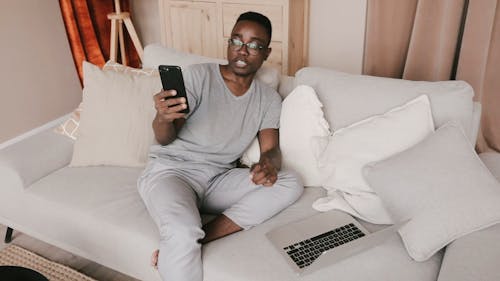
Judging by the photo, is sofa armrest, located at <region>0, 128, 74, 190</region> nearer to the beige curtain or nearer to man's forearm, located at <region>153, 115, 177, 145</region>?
man's forearm, located at <region>153, 115, 177, 145</region>

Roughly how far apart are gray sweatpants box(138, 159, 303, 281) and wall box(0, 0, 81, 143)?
165 cm

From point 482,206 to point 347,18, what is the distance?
6.27 ft

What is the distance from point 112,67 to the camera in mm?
2035

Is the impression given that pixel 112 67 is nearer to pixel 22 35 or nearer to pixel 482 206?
pixel 22 35

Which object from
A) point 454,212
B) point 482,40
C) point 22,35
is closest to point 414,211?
point 454,212

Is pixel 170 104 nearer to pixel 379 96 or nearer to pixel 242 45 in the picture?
pixel 242 45

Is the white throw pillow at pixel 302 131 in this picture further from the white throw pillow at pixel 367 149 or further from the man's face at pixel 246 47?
the man's face at pixel 246 47

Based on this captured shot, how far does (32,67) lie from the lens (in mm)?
2969

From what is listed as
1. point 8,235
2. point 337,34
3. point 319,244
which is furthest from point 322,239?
point 337,34

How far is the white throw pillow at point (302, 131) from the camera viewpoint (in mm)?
1702

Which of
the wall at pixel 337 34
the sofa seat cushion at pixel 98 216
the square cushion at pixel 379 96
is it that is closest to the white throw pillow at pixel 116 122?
the sofa seat cushion at pixel 98 216

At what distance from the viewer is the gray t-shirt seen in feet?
5.54

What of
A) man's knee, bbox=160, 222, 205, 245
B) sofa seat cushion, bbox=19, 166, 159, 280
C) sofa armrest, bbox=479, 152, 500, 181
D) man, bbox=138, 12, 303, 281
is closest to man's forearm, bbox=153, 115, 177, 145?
man, bbox=138, 12, 303, 281

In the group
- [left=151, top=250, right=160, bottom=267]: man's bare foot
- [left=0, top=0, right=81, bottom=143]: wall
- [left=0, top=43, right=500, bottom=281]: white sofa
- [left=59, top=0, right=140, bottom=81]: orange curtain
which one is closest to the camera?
[left=0, top=43, right=500, bottom=281]: white sofa
